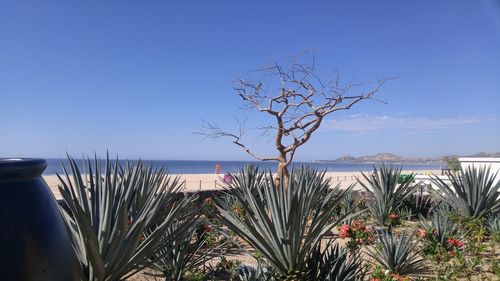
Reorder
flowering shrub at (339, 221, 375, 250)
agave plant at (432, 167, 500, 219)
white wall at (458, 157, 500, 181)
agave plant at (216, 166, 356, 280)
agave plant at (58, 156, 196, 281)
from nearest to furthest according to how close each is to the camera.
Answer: agave plant at (58, 156, 196, 281), agave plant at (216, 166, 356, 280), flowering shrub at (339, 221, 375, 250), agave plant at (432, 167, 500, 219), white wall at (458, 157, 500, 181)

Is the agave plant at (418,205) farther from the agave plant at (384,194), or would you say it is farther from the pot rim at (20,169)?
the pot rim at (20,169)

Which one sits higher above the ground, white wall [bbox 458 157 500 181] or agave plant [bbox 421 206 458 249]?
white wall [bbox 458 157 500 181]

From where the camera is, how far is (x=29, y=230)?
125 cm

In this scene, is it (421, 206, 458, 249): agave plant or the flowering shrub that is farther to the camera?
the flowering shrub

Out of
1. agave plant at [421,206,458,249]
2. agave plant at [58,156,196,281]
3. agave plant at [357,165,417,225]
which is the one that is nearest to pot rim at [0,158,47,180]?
agave plant at [58,156,196,281]

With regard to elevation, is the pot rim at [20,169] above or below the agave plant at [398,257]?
above

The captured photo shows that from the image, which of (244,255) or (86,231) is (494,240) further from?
(86,231)

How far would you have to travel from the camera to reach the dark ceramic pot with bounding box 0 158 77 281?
1.20 m

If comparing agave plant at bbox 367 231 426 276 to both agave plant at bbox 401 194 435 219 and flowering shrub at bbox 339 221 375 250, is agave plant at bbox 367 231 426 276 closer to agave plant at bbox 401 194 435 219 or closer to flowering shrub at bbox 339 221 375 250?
flowering shrub at bbox 339 221 375 250

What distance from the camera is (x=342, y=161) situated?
181250 mm

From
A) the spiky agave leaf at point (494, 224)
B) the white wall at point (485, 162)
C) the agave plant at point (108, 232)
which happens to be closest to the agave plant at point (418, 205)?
the spiky agave leaf at point (494, 224)

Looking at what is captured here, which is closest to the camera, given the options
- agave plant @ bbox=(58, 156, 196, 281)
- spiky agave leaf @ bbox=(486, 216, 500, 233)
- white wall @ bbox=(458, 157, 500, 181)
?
agave plant @ bbox=(58, 156, 196, 281)

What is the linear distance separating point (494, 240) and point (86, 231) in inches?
230

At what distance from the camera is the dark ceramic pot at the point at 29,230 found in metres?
1.20
